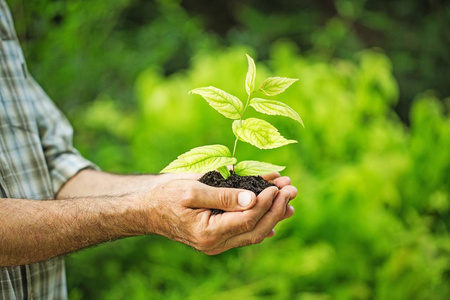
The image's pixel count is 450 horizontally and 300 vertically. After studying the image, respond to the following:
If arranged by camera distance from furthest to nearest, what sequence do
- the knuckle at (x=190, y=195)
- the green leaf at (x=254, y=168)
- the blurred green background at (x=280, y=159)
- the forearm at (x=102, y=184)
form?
the blurred green background at (x=280, y=159) → the forearm at (x=102, y=184) → the green leaf at (x=254, y=168) → the knuckle at (x=190, y=195)

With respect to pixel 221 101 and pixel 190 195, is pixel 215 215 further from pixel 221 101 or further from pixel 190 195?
pixel 221 101

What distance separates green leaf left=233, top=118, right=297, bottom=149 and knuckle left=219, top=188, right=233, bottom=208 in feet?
0.45

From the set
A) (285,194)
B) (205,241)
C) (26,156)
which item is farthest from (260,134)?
(26,156)

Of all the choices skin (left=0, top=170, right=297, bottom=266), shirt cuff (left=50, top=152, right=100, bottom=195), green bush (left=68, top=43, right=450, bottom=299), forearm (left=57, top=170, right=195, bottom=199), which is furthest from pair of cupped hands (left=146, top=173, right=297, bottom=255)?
green bush (left=68, top=43, right=450, bottom=299)

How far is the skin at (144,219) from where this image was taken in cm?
114

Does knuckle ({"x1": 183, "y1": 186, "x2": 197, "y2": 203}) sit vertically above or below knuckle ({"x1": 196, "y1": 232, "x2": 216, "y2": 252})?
above

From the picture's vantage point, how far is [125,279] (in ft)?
9.05

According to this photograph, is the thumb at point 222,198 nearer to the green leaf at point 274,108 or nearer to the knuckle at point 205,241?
the knuckle at point 205,241

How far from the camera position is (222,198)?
113cm

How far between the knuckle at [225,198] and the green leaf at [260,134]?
0.14 metres

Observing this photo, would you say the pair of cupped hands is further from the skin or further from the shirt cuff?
the shirt cuff

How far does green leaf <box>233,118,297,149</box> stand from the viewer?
119 cm

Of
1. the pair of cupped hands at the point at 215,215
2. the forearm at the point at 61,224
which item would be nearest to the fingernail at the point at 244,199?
the pair of cupped hands at the point at 215,215

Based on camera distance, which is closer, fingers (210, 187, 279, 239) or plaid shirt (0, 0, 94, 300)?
fingers (210, 187, 279, 239)
